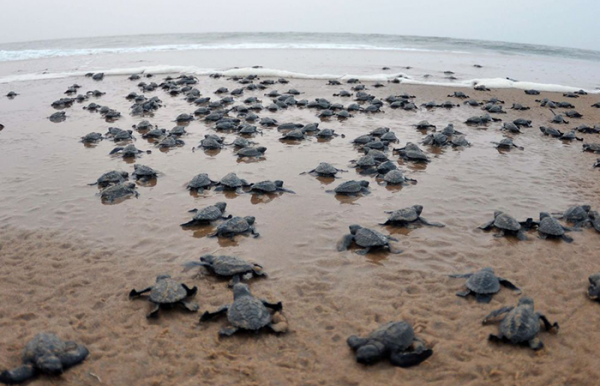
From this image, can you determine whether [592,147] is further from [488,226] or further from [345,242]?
[345,242]

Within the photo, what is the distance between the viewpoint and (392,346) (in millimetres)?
3598

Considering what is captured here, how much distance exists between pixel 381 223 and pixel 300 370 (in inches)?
122

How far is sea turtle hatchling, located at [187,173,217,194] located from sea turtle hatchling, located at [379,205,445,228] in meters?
3.24

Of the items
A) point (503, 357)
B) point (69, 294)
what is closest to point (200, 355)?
point (69, 294)

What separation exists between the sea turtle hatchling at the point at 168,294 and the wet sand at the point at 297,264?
13 cm

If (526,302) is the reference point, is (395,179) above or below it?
above

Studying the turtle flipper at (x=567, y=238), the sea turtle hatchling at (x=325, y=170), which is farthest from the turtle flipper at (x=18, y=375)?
the turtle flipper at (x=567, y=238)

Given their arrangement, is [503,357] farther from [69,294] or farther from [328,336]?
[69,294]

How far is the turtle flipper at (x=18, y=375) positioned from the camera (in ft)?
10.8

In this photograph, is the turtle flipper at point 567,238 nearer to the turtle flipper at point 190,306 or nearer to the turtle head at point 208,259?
the turtle head at point 208,259

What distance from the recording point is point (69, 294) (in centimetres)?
457

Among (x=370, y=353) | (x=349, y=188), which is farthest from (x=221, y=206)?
(x=370, y=353)

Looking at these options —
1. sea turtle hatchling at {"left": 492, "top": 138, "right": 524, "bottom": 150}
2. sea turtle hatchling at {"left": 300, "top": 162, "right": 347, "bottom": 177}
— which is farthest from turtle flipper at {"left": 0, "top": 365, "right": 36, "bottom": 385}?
sea turtle hatchling at {"left": 492, "top": 138, "right": 524, "bottom": 150}

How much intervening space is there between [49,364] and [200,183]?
4.18 m
